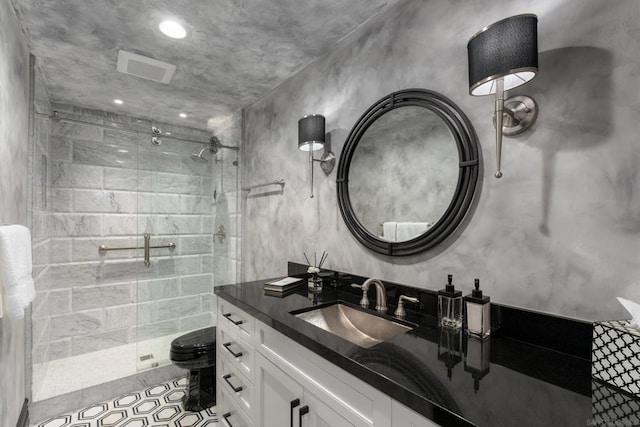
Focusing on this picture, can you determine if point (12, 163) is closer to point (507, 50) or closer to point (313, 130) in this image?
point (313, 130)

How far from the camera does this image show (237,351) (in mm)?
1578

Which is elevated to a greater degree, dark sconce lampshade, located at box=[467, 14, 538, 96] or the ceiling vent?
the ceiling vent

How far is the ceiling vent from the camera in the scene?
77.2 inches

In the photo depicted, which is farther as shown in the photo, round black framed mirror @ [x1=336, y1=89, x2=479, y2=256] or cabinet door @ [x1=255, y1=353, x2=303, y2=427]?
round black framed mirror @ [x1=336, y1=89, x2=479, y2=256]

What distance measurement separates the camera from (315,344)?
100cm

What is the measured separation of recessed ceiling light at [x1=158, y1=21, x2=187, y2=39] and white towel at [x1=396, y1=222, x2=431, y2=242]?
5.19 ft

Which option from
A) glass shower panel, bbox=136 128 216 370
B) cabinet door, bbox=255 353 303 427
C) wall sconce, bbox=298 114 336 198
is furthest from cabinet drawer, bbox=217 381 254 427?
wall sconce, bbox=298 114 336 198

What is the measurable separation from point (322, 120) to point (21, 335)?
7.17 feet

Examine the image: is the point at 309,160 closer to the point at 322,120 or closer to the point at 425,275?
the point at 322,120

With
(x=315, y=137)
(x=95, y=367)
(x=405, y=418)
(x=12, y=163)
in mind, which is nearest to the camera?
(x=405, y=418)

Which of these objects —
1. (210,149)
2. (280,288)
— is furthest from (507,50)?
(210,149)

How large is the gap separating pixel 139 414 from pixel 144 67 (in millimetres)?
2383

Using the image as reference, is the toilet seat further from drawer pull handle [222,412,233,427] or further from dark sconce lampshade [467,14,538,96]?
dark sconce lampshade [467,14,538,96]

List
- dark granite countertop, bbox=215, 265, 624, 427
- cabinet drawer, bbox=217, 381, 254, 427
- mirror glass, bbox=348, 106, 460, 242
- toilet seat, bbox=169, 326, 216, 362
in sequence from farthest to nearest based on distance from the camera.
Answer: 1. toilet seat, bbox=169, 326, 216, 362
2. cabinet drawer, bbox=217, 381, 254, 427
3. mirror glass, bbox=348, 106, 460, 242
4. dark granite countertop, bbox=215, 265, 624, 427
